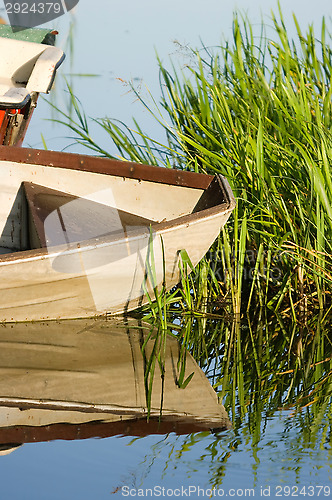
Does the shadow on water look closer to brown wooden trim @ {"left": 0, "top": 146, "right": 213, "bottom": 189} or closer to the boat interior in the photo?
the boat interior

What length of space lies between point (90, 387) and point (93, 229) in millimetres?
1124

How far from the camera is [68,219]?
4.69 metres

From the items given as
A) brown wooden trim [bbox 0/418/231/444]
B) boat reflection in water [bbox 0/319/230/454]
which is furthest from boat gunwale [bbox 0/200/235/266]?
brown wooden trim [bbox 0/418/231/444]

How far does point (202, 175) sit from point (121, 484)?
224cm

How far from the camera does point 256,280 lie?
479 cm

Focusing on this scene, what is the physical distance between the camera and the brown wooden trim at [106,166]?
4.87 meters

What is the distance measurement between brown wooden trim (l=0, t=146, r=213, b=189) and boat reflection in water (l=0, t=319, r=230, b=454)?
883 millimetres

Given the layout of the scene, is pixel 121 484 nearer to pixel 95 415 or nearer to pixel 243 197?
pixel 95 415

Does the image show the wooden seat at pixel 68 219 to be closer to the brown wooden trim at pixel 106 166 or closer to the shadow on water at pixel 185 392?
the brown wooden trim at pixel 106 166

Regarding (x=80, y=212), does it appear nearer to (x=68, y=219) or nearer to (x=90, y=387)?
(x=68, y=219)

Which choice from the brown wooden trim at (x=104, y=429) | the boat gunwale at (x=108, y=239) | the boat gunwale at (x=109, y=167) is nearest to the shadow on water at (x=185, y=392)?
the brown wooden trim at (x=104, y=429)

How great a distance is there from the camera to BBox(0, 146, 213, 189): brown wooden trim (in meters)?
4.87

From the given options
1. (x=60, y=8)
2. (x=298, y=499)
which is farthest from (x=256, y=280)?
(x=60, y=8)

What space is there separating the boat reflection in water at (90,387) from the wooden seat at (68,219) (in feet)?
1.51
